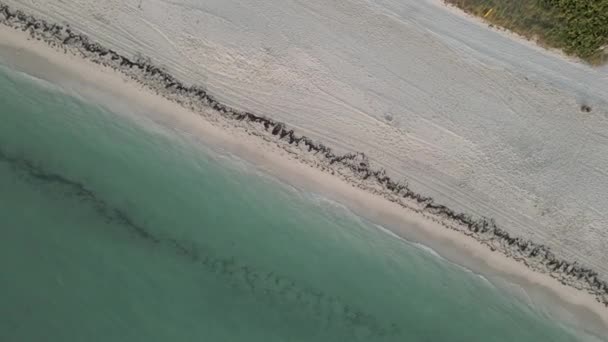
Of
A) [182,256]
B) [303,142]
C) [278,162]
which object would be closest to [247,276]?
[182,256]

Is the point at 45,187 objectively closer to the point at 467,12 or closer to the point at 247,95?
the point at 247,95

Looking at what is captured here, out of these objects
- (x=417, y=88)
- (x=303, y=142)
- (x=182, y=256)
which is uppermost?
(x=417, y=88)

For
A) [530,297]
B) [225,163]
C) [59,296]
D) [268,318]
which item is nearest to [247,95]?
[225,163]

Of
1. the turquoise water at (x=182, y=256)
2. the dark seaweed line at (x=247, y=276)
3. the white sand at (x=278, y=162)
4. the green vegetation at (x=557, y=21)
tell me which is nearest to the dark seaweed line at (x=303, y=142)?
the white sand at (x=278, y=162)

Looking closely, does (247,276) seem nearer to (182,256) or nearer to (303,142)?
(182,256)

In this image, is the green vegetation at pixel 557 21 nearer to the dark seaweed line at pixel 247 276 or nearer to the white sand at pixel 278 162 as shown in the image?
the white sand at pixel 278 162

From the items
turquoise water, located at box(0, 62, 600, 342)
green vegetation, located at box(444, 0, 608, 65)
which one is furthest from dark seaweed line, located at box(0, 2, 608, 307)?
green vegetation, located at box(444, 0, 608, 65)
